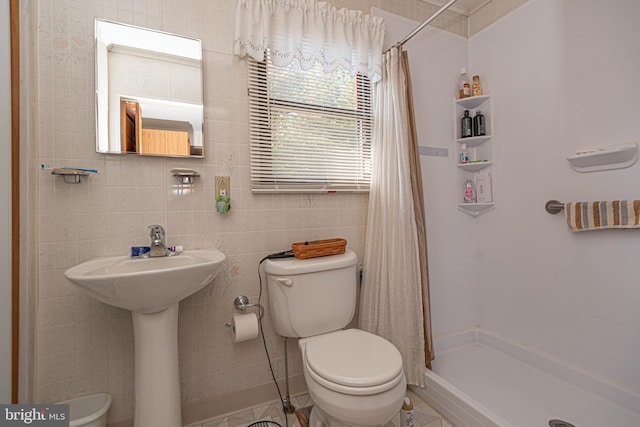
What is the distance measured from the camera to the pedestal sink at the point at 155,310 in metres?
0.92

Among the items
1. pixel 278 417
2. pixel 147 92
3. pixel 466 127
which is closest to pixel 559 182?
pixel 466 127

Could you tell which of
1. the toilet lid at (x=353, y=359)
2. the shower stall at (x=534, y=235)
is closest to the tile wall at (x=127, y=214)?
the toilet lid at (x=353, y=359)

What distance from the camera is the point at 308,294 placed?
1315 millimetres

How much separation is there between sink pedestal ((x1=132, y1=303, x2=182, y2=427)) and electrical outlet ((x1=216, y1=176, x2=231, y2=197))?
58 cm

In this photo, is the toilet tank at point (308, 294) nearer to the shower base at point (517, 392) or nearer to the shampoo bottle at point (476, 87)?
the shower base at point (517, 392)

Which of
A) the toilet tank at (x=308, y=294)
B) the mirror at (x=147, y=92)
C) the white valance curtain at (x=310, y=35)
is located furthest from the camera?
the white valance curtain at (x=310, y=35)

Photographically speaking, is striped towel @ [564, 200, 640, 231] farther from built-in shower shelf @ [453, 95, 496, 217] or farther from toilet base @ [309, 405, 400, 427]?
toilet base @ [309, 405, 400, 427]

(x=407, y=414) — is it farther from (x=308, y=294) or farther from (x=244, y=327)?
(x=244, y=327)

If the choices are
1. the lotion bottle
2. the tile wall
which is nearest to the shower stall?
the lotion bottle

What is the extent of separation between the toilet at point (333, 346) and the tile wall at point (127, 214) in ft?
0.83

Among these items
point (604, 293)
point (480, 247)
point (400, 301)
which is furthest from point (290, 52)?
point (604, 293)

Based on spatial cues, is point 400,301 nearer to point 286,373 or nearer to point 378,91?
point 286,373

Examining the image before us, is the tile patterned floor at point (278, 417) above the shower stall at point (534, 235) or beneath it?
beneath

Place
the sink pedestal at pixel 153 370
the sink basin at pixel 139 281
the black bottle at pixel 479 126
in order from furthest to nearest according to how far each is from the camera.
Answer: the black bottle at pixel 479 126, the sink pedestal at pixel 153 370, the sink basin at pixel 139 281
